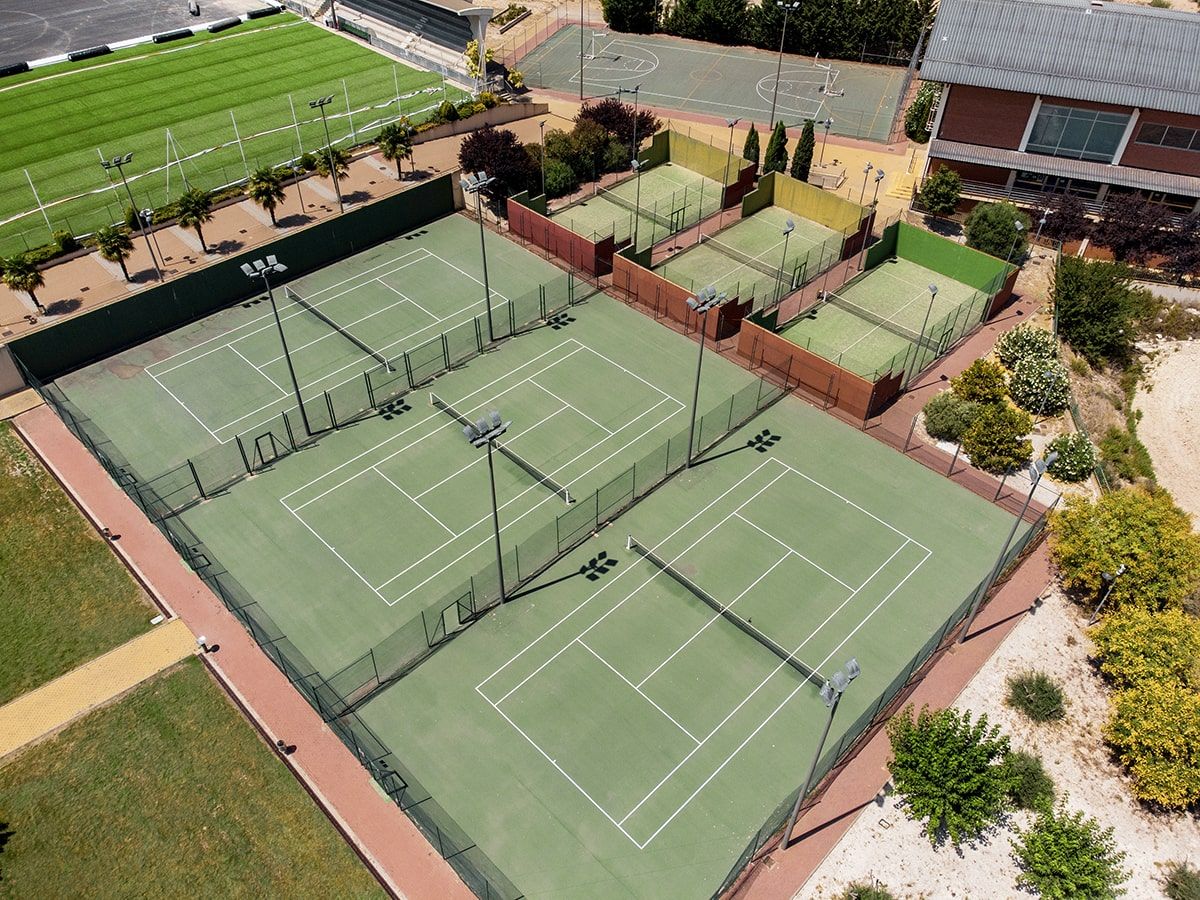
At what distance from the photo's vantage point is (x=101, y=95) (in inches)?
2488

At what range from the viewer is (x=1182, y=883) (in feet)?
80.5

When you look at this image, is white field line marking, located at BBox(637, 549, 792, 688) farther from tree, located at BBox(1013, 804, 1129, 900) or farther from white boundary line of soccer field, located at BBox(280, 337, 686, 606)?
tree, located at BBox(1013, 804, 1129, 900)

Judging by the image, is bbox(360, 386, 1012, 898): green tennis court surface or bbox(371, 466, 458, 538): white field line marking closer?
bbox(360, 386, 1012, 898): green tennis court surface

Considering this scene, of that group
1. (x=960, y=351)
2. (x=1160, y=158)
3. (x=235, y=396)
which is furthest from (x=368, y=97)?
(x=1160, y=158)

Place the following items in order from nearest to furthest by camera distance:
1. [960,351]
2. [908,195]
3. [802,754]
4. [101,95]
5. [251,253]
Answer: [802,754], [960,351], [251,253], [908,195], [101,95]

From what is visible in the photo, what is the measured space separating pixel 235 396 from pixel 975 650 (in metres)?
Result: 31.7

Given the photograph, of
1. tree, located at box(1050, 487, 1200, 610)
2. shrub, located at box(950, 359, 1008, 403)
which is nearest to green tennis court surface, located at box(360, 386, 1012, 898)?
tree, located at box(1050, 487, 1200, 610)

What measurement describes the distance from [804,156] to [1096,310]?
60.0 feet

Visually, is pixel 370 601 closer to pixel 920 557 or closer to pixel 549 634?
pixel 549 634

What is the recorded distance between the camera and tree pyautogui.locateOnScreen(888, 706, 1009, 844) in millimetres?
24281

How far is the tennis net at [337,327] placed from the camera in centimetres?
4144

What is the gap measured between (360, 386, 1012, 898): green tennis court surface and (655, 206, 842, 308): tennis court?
38.7 ft

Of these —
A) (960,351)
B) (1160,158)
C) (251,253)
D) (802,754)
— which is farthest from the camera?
(1160,158)

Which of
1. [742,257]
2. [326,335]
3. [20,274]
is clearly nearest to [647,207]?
[742,257]
